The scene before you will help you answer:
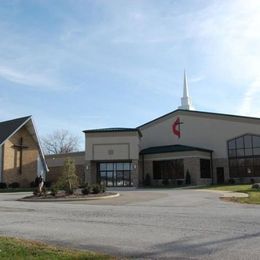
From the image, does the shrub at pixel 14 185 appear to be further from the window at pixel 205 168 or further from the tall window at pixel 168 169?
the window at pixel 205 168

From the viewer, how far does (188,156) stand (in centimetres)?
5212

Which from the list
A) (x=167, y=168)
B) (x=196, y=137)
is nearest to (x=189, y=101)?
→ (x=196, y=137)

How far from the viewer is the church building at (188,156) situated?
52.5m

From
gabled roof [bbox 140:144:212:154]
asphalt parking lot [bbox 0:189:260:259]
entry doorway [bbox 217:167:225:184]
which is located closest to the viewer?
asphalt parking lot [bbox 0:189:260:259]

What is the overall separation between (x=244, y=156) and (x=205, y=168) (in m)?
4.69

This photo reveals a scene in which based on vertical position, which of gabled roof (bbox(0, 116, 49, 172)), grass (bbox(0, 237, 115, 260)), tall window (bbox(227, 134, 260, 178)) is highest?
gabled roof (bbox(0, 116, 49, 172))

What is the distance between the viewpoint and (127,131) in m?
53.2

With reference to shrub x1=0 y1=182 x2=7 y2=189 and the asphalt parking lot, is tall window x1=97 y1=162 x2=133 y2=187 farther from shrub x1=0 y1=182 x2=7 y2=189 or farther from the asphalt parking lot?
the asphalt parking lot

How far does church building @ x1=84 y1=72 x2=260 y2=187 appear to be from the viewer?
52500mm

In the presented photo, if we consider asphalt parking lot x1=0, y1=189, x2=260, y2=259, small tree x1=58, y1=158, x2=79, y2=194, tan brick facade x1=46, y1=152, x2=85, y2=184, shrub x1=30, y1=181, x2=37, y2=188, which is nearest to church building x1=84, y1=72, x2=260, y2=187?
shrub x1=30, y1=181, x2=37, y2=188

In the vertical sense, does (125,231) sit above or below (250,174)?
below

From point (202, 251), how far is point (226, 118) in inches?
1837

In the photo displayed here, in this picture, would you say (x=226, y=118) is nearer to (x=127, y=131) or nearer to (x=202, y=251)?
(x=127, y=131)

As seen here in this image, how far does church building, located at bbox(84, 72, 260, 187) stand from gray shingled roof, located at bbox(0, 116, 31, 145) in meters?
7.53
